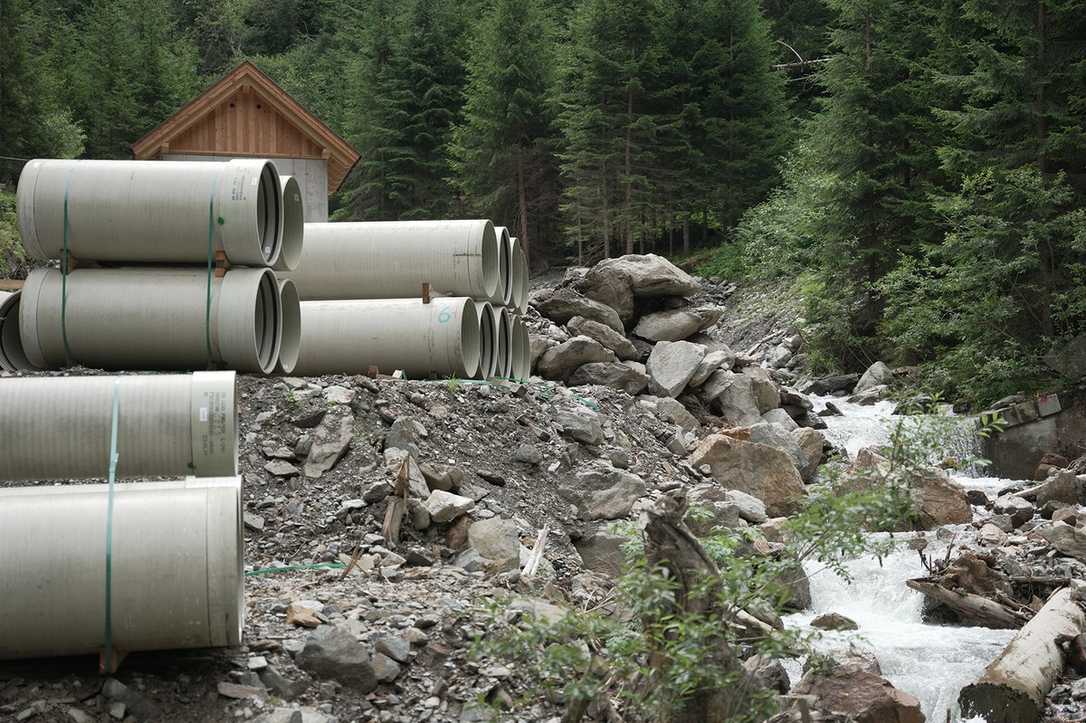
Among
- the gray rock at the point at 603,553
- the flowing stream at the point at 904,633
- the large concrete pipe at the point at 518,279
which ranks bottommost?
the flowing stream at the point at 904,633

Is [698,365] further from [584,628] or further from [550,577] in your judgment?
[584,628]

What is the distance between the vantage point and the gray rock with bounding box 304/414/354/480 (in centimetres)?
938

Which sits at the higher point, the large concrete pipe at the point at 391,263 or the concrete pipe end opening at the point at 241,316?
the large concrete pipe at the point at 391,263

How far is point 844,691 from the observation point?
7.42m

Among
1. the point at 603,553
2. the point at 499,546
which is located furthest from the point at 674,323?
the point at 499,546

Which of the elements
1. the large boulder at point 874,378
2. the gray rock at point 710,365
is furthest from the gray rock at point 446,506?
the large boulder at point 874,378

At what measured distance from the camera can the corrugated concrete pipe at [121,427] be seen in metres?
6.40

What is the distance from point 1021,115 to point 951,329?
13.5 feet

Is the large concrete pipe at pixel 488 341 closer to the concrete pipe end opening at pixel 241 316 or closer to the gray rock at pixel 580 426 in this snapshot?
the gray rock at pixel 580 426

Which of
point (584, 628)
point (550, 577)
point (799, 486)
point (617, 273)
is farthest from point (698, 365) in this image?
point (584, 628)

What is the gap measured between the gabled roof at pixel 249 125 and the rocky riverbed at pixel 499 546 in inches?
244

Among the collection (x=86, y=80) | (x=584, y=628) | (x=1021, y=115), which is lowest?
(x=584, y=628)

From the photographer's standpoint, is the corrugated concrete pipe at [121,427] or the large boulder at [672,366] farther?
the large boulder at [672,366]

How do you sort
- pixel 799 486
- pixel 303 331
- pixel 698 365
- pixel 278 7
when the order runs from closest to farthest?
pixel 303 331, pixel 799 486, pixel 698 365, pixel 278 7
